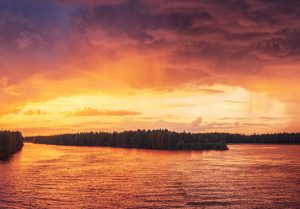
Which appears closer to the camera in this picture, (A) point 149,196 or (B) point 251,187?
(A) point 149,196

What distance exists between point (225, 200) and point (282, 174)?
31.4 m

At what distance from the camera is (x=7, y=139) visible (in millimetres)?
153125

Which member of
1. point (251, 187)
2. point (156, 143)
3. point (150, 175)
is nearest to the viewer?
point (251, 187)

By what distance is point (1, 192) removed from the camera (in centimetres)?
5534

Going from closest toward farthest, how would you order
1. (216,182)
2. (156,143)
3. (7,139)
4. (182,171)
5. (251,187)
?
(251,187), (216,182), (182,171), (7,139), (156,143)

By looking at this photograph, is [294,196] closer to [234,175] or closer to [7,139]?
[234,175]

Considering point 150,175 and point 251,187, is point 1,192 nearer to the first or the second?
point 150,175

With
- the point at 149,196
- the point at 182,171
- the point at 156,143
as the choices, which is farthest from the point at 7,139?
the point at 149,196

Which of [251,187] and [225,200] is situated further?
[251,187]

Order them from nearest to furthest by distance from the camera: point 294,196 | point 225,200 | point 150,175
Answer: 1. point 225,200
2. point 294,196
3. point 150,175

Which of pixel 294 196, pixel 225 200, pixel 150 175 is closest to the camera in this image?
pixel 225 200

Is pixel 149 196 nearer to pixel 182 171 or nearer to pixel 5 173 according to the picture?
pixel 182 171

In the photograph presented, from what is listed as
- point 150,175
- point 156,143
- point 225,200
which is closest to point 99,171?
point 150,175

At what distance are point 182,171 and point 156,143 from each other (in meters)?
118
